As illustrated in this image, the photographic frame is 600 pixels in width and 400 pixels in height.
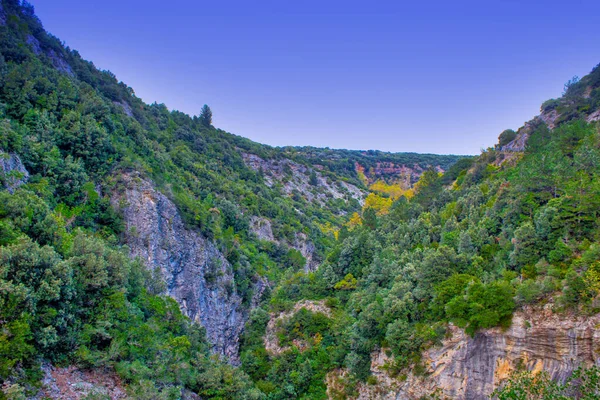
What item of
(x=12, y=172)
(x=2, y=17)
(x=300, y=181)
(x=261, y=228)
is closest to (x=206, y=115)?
(x=300, y=181)

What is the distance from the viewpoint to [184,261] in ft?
118

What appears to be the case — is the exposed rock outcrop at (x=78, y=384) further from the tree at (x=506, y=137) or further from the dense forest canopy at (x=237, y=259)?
the tree at (x=506, y=137)

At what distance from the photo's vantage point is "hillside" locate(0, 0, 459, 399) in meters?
16.2

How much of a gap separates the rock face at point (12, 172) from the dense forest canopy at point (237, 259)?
21cm

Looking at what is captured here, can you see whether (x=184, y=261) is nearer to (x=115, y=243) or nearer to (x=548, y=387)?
(x=115, y=243)

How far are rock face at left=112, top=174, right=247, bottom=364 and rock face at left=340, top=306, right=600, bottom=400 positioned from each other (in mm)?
16807

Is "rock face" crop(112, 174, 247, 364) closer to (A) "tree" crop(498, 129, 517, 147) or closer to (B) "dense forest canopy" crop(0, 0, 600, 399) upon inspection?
(B) "dense forest canopy" crop(0, 0, 600, 399)

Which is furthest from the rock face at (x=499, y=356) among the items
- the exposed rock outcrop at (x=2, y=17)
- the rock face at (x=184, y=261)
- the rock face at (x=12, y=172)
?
the exposed rock outcrop at (x=2, y=17)

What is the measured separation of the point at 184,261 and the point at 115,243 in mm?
7673

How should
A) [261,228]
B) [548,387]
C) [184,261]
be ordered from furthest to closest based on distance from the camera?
[261,228], [184,261], [548,387]

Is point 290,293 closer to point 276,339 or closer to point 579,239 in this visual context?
point 276,339

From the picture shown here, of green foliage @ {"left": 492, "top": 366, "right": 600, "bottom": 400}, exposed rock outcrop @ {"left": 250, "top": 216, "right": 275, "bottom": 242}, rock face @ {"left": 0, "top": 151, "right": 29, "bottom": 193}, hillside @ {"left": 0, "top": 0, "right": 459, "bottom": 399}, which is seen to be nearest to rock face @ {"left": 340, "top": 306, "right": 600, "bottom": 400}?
green foliage @ {"left": 492, "top": 366, "right": 600, "bottom": 400}

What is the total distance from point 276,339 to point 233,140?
65.8m

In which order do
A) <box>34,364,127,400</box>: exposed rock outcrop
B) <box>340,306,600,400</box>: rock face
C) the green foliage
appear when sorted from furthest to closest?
<box>340,306,600,400</box>: rock face → the green foliage → <box>34,364,127,400</box>: exposed rock outcrop
